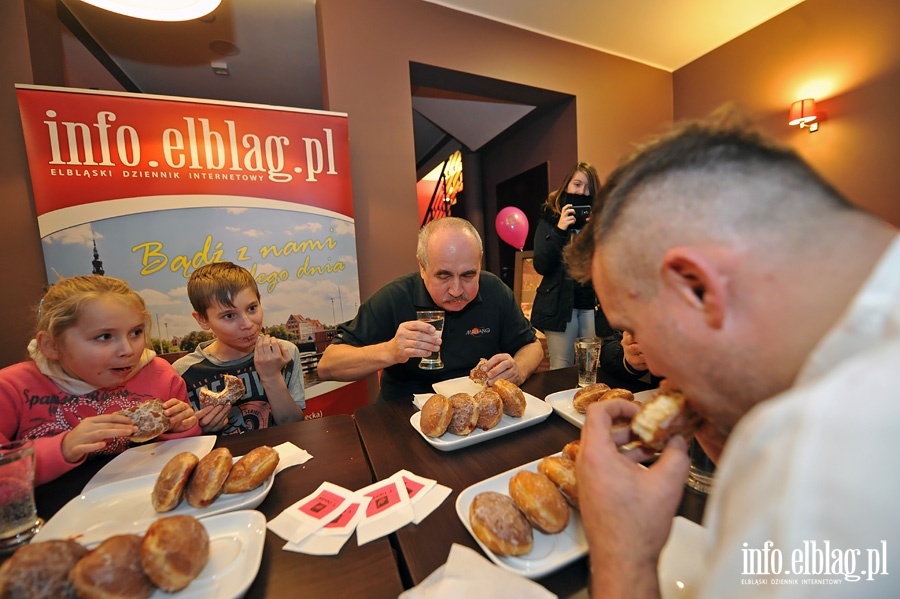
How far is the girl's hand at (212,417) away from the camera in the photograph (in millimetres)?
1495

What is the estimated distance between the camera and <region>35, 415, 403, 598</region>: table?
688mm

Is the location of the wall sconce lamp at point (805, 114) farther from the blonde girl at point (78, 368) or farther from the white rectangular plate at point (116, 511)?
the blonde girl at point (78, 368)

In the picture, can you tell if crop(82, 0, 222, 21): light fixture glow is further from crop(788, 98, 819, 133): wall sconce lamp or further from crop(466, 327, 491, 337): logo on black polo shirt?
crop(788, 98, 819, 133): wall sconce lamp

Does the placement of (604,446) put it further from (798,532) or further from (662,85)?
(662,85)

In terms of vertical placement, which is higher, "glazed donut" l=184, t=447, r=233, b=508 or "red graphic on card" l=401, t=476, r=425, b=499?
"glazed donut" l=184, t=447, r=233, b=508

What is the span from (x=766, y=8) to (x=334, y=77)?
4970 millimetres

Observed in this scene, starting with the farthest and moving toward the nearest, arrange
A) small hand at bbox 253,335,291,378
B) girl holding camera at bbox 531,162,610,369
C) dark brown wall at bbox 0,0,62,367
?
girl holding camera at bbox 531,162,610,369 < dark brown wall at bbox 0,0,62,367 < small hand at bbox 253,335,291,378

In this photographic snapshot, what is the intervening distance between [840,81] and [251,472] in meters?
6.20

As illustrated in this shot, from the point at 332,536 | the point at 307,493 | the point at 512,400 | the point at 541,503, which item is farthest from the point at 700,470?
the point at 307,493

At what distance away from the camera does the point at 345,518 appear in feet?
2.83

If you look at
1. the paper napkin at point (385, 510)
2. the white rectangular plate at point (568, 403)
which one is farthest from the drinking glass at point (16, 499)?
the white rectangular plate at point (568, 403)

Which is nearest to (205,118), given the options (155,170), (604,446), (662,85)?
(155,170)

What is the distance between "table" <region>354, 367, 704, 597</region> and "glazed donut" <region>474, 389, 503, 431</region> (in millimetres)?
60

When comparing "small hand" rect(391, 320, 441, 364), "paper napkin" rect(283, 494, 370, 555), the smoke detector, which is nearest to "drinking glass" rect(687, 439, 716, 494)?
"paper napkin" rect(283, 494, 370, 555)
